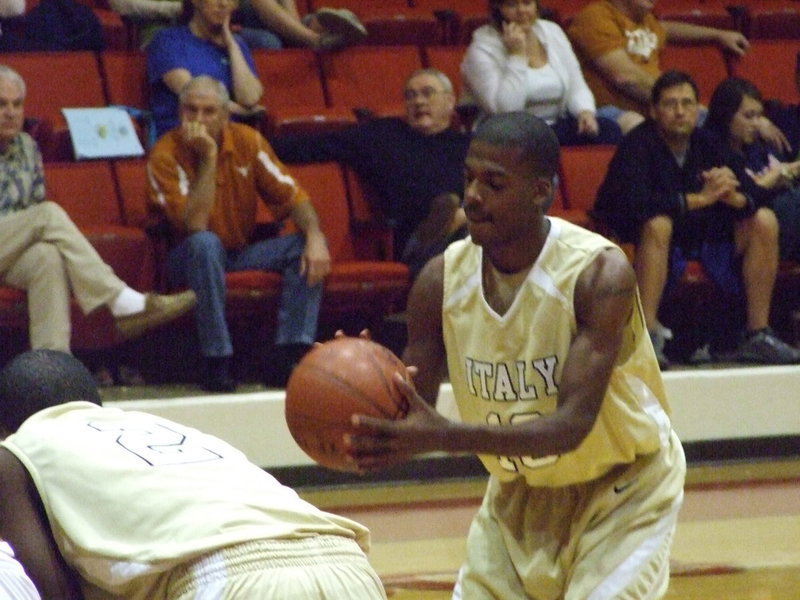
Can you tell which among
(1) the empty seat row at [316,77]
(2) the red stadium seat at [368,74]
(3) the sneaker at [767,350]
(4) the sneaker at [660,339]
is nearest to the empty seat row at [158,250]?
(1) the empty seat row at [316,77]

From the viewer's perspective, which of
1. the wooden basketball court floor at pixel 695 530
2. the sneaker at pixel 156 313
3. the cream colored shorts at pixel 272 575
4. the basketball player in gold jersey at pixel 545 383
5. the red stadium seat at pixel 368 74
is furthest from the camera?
the red stadium seat at pixel 368 74

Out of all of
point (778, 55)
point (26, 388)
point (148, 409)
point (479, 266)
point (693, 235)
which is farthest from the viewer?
point (778, 55)

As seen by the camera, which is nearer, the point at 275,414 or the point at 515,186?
the point at 515,186

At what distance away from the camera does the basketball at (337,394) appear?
7.36ft

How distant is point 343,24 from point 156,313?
1870mm

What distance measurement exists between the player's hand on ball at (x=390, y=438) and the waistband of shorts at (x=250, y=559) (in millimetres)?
157

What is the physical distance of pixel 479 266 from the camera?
260 centimetres

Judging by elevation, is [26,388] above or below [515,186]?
below

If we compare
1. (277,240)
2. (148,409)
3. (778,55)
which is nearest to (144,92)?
(277,240)

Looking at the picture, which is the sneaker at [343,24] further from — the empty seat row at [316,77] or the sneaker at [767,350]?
the sneaker at [767,350]

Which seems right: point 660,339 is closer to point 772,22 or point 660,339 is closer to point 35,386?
point 772,22

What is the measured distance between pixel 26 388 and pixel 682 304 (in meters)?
4.03

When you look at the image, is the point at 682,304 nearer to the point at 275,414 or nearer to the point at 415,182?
the point at 415,182

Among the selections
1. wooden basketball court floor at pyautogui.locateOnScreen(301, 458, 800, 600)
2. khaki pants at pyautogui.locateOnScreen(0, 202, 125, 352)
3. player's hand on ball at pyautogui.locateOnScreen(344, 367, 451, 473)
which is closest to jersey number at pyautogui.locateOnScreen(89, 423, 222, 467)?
player's hand on ball at pyautogui.locateOnScreen(344, 367, 451, 473)
